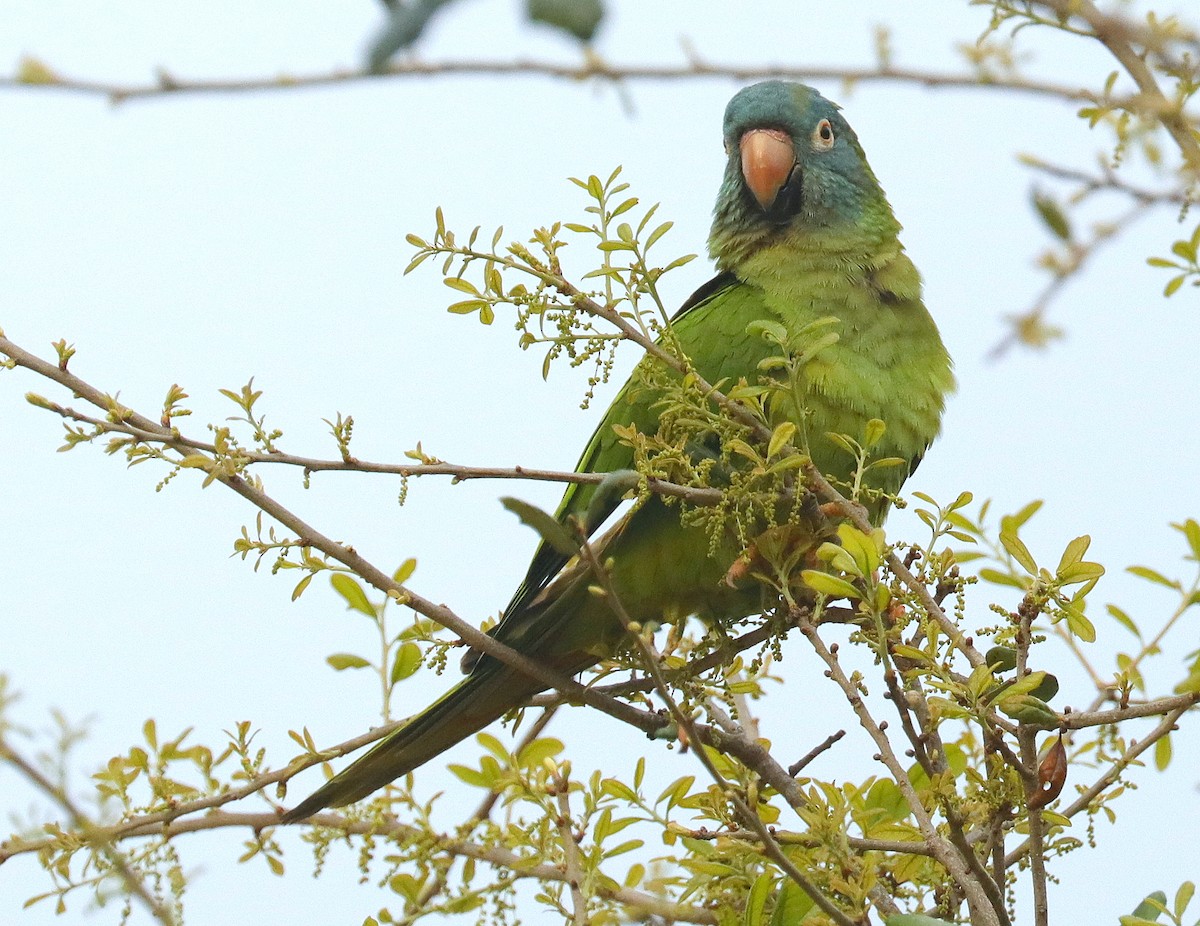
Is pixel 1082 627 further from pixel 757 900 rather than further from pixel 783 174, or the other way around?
pixel 783 174

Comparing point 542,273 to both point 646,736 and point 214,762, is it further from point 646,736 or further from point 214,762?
point 214,762

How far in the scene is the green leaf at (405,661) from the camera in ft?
6.31

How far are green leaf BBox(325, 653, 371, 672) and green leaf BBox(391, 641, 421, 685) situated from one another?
4 centimetres

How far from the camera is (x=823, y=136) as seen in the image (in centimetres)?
331

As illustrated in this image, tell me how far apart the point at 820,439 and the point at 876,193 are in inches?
42.2

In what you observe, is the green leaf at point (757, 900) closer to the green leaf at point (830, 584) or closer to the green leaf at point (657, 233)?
the green leaf at point (830, 584)

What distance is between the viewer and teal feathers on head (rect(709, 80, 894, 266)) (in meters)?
3.12

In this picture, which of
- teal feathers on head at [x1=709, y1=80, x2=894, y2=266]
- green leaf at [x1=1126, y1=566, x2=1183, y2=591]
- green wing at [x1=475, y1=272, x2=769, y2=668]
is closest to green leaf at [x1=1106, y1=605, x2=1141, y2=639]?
green leaf at [x1=1126, y1=566, x2=1183, y2=591]

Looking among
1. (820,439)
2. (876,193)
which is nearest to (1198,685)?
(820,439)

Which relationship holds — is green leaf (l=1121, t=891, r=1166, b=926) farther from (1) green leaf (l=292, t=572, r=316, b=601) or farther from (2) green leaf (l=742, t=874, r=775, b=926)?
(1) green leaf (l=292, t=572, r=316, b=601)

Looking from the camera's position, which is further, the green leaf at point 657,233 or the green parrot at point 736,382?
the green parrot at point 736,382

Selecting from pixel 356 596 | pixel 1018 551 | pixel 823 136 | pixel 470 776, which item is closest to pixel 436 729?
pixel 470 776

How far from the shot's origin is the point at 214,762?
1.88 metres

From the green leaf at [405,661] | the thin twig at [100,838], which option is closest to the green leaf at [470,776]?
the green leaf at [405,661]
